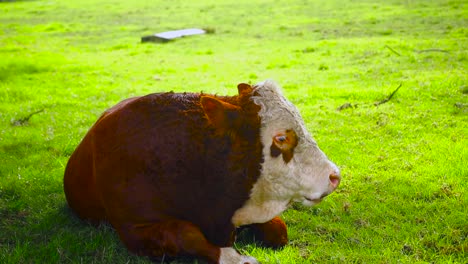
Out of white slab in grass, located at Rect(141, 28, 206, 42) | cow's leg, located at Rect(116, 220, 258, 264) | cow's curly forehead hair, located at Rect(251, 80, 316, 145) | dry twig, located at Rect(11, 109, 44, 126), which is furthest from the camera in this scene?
white slab in grass, located at Rect(141, 28, 206, 42)

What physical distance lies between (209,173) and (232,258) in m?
0.71

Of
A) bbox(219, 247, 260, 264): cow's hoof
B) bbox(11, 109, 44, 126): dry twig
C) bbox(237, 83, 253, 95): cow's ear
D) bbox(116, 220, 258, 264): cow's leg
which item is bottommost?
bbox(11, 109, 44, 126): dry twig

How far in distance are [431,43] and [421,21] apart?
20.3 ft

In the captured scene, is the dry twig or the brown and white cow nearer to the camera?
the brown and white cow

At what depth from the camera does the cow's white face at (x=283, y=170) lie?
4398 mm

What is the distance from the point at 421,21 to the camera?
74.6 feet

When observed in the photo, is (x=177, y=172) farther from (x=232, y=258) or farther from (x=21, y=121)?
(x=21, y=121)

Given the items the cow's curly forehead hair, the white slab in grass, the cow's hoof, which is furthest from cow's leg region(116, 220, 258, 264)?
the white slab in grass

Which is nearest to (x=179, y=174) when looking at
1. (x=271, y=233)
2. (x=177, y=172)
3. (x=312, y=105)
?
(x=177, y=172)

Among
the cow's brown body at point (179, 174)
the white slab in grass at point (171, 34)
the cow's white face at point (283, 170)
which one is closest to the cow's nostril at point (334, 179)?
Answer: the cow's white face at point (283, 170)

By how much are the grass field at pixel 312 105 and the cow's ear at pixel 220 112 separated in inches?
46.8

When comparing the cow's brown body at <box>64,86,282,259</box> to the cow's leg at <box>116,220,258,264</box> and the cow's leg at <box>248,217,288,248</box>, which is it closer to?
the cow's leg at <box>116,220,258,264</box>

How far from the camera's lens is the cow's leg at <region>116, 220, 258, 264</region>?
4.30 meters

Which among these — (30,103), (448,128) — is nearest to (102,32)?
(30,103)
